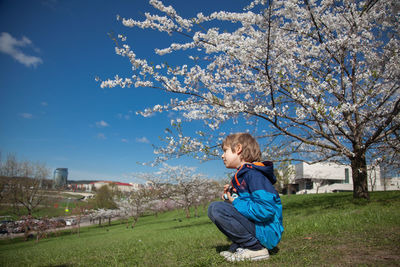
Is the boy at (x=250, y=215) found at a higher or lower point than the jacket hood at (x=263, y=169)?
lower

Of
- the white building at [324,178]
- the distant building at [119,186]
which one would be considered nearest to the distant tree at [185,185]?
the distant building at [119,186]

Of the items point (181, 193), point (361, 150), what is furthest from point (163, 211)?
point (361, 150)

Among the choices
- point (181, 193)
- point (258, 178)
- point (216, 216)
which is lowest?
point (181, 193)

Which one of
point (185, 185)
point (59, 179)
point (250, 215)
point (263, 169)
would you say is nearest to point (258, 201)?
point (250, 215)

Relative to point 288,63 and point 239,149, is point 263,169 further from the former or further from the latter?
point 288,63

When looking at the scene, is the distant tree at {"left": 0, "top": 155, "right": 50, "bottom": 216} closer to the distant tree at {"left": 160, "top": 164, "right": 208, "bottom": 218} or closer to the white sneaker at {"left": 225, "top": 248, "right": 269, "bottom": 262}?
the distant tree at {"left": 160, "top": 164, "right": 208, "bottom": 218}

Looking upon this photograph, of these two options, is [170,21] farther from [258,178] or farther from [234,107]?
[258,178]

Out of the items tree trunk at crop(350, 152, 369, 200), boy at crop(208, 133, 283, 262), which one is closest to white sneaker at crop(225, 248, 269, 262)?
boy at crop(208, 133, 283, 262)

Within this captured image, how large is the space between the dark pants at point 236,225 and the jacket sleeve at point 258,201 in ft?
0.23

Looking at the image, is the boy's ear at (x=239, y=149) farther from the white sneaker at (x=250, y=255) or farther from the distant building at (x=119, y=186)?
the distant building at (x=119, y=186)

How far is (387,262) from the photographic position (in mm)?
2025

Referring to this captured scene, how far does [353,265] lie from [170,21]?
5969mm

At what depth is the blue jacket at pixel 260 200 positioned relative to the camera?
2.17m

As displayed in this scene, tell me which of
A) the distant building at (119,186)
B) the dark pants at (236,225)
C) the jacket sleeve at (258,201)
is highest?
the jacket sleeve at (258,201)
